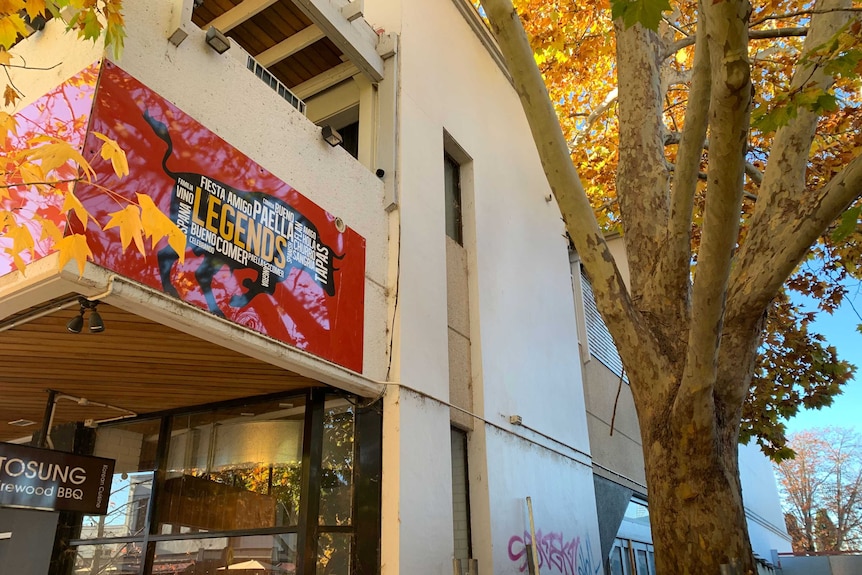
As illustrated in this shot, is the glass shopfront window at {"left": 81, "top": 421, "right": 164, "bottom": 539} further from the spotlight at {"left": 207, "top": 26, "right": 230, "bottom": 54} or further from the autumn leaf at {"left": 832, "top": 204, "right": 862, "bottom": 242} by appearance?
the autumn leaf at {"left": 832, "top": 204, "right": 862, "bottom": 242}

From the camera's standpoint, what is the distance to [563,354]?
10.2 meters

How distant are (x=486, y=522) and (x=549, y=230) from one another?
5768 millimetres

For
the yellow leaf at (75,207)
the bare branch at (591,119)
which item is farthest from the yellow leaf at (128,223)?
the bare branch at (591,119)

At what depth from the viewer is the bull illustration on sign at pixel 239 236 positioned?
4.37m

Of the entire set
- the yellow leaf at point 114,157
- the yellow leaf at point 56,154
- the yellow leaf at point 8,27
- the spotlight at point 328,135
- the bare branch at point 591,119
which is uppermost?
the bare branch at point 591,119

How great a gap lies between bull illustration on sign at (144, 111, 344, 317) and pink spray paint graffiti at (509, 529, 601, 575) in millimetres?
3774

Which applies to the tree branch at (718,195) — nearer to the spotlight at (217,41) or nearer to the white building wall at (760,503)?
the spotlight at (217,41)

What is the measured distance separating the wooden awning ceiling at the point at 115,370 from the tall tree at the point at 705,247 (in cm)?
284

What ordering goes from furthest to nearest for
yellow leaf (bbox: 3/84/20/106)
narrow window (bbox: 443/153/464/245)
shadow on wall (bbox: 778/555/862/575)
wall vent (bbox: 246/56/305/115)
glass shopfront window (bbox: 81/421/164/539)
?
shadow on wall (bbox: 778/555/862/575)
narrow window (bbox: 443/153/464/245)
glass shopfront window (bbox: 81/421/164/539)
wall vent (bbox: 246/56/305/115)
yellow leaf (bbox: 3/84/20/106)

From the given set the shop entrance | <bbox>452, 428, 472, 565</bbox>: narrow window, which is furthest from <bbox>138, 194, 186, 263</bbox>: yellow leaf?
<bbox>452, 428, 472, 565</bbox>: narrow window

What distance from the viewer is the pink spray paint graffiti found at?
7.22 metres

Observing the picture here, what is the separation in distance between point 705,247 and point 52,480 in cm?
505

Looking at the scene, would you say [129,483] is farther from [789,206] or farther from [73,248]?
[789,206]

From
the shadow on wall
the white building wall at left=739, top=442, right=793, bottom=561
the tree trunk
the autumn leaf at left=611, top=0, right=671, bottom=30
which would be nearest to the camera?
the autumn leaf at left=611, top=0, right=671, bottom=30
